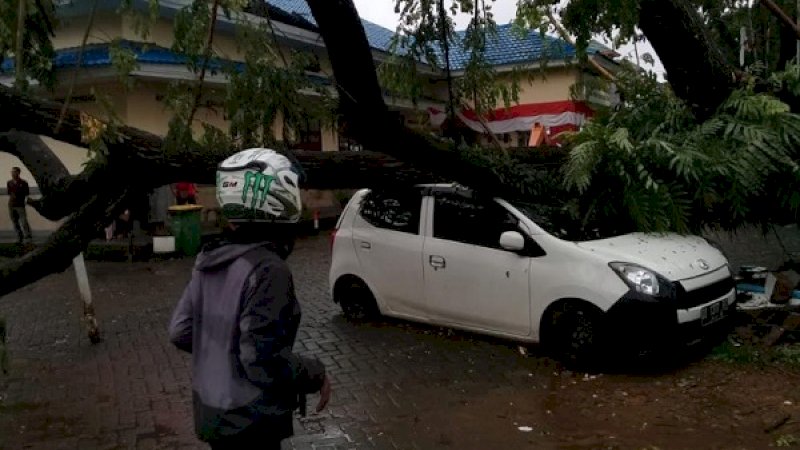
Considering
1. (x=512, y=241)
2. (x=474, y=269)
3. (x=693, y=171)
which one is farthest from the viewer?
(x=474, y=269)

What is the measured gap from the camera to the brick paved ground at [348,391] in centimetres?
538

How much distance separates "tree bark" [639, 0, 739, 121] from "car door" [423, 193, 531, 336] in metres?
2.53

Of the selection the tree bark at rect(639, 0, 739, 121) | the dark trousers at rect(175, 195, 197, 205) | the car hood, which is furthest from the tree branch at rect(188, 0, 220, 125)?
the dark trousers at rect(175, 195, 197, 205)

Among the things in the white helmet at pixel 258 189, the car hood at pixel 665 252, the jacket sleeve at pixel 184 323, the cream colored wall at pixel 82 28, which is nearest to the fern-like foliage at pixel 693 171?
the car hood at pixel 665 252

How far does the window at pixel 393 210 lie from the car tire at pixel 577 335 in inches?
74.2

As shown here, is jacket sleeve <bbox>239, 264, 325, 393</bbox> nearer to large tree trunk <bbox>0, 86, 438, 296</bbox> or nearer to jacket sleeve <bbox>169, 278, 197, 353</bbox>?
jacket sleeve <bbox>169, 278, 197, 353</bbox>

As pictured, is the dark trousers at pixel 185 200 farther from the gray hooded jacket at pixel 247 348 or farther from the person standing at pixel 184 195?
the gray hooded jacket at pixel 247 348

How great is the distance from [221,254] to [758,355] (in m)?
5.67

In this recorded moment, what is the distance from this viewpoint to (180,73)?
563 inches

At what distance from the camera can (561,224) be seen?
705 centimetres

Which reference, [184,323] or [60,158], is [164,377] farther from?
[60,158]

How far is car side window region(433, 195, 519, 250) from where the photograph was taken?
7.16 meters

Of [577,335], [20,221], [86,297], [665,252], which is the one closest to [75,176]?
[86,297]

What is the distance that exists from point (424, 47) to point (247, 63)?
2512 mm
